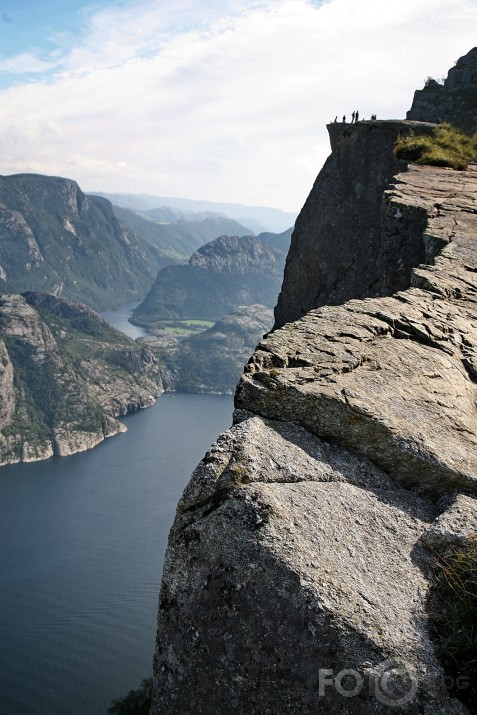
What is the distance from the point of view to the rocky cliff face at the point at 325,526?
17.7 ft

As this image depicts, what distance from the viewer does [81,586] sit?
426 ft

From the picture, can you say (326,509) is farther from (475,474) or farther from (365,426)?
(475,474)

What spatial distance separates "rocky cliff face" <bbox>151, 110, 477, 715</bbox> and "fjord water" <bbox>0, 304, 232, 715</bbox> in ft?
323

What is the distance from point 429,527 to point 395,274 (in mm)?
12528

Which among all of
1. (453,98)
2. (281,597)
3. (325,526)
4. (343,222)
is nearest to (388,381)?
(325,526)

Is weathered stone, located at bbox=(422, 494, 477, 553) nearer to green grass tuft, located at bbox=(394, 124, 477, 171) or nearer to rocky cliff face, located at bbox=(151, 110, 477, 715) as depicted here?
rocky cliff face, located at bbox=(151, 110, 477, 715)

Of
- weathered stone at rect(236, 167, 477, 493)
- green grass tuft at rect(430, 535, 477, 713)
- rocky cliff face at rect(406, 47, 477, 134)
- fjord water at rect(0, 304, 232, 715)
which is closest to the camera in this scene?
green grass tuft at rect(430, 535, 477, 713)

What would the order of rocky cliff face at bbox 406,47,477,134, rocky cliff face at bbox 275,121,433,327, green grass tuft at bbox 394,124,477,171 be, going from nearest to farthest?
green grass tuft at bbox 394,124,477,171, rocky cliff face at bbox 275,121,433,327, rocky cliff face at bbox 406,47,477,134

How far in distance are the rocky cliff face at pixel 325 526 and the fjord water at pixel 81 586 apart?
98.5 meters

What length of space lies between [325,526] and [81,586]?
138005mm

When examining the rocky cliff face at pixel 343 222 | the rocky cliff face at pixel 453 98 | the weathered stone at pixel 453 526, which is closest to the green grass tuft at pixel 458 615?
the weathered stone at pixel 453 526

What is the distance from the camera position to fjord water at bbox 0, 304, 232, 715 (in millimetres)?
98688

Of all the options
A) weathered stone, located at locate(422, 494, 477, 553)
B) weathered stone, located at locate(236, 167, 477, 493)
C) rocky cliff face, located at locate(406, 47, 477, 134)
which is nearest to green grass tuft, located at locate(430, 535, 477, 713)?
A: weathered stone, located at locate(422, 494, 477, 553)

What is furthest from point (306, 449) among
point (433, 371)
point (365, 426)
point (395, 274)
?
point (395, 274)
